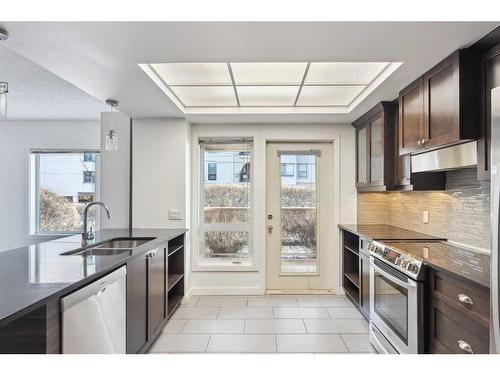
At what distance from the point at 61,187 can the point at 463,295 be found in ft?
19.3

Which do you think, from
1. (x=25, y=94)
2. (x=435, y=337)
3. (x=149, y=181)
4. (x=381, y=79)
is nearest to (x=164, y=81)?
(x=149, y=181)

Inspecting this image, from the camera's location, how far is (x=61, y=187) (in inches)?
228

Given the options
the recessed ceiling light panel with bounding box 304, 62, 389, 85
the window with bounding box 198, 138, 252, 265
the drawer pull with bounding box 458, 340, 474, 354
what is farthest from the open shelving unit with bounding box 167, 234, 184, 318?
the drawer pull with bounding box 458, 340, 474, 354

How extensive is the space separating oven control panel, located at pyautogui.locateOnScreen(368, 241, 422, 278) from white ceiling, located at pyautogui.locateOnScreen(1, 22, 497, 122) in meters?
1.30

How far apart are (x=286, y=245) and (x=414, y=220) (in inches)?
63.2

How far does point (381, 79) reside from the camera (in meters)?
2.82

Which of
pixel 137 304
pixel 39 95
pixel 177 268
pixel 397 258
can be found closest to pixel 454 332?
pixel 397 258

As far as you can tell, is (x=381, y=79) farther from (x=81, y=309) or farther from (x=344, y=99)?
(x=81, y=309)

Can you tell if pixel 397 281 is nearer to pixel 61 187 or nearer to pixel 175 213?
pixel 175 213

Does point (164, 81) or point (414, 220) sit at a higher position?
point (164, 81)

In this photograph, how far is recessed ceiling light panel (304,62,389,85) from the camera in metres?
2.72

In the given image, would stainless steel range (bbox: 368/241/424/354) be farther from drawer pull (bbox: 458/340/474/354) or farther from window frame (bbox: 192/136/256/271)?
window frame (bbox: 192/136/256/271)
